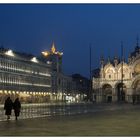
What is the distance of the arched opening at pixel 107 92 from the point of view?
376 ft

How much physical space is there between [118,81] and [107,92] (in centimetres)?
697

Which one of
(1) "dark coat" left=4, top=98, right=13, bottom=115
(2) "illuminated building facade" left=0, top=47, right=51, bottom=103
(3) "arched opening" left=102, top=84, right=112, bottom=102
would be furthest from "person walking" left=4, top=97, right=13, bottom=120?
(3) "arched opening" left=102, top=84, right=112, bottom=102

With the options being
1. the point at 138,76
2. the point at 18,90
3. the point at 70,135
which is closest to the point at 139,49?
the point at 138,76

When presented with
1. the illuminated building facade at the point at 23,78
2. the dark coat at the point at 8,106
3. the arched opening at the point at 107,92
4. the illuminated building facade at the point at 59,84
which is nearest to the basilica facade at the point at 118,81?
the arched opening at the point at 107,92

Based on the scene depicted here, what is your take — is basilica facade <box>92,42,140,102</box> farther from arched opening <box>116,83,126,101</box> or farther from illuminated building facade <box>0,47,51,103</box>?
illuminated building facade <box>0,47,51,103</box>

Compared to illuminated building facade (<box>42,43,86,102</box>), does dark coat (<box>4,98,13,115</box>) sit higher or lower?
lower

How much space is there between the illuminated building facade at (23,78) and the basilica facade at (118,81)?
51.7 feet

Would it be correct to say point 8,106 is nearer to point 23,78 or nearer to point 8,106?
point 8,106

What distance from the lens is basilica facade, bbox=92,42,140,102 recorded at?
357 feet

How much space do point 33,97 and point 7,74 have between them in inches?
586

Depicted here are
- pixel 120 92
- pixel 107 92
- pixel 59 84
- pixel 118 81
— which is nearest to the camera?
pixel 118 81

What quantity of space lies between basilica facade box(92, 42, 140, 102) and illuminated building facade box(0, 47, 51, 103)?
1575 centimetres

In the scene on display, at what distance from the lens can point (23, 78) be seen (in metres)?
108

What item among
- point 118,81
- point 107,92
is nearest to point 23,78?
point 107,92
